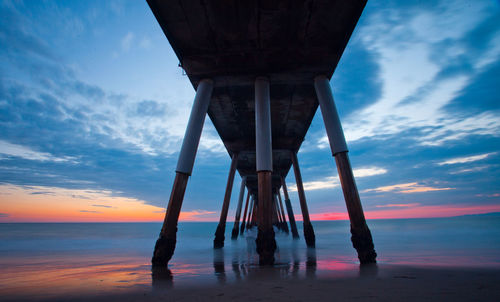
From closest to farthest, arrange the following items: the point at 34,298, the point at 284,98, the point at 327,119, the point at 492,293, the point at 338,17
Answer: the point at 492,293, the point at 34,298, the point at 338,17, the point at 327,119, the point at 284,98

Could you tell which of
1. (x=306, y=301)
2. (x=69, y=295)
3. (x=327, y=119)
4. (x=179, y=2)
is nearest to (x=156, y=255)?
(x=69, y=295)

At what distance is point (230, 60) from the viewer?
7688 mm

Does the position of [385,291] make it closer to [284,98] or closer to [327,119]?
[327,119]

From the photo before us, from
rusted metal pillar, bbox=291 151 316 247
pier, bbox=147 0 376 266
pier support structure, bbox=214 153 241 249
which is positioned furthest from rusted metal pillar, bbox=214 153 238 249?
pier, bbox=147 0 376 266

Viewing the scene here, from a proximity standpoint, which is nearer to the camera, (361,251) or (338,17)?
(361,251)

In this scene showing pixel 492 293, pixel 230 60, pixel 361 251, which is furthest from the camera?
pixel 230 60

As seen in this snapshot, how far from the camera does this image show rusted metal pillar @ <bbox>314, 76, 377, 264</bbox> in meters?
5.81

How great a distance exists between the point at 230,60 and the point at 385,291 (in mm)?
7249

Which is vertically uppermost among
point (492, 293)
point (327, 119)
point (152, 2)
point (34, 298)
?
point (152, 2)

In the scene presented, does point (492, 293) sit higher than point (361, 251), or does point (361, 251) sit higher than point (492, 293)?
point (361, 251)

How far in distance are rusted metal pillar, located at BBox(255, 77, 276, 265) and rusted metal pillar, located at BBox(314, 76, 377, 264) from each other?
1.90 meters

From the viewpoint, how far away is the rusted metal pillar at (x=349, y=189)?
5812 mm

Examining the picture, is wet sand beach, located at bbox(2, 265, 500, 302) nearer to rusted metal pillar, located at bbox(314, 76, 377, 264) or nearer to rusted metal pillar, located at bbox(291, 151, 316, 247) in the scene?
rusted metal pillar, located at bbox(314, 76, 377, 264)

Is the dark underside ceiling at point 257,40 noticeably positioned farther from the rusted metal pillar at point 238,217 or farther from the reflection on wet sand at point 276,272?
the rusted metal pillar at point 238,217
